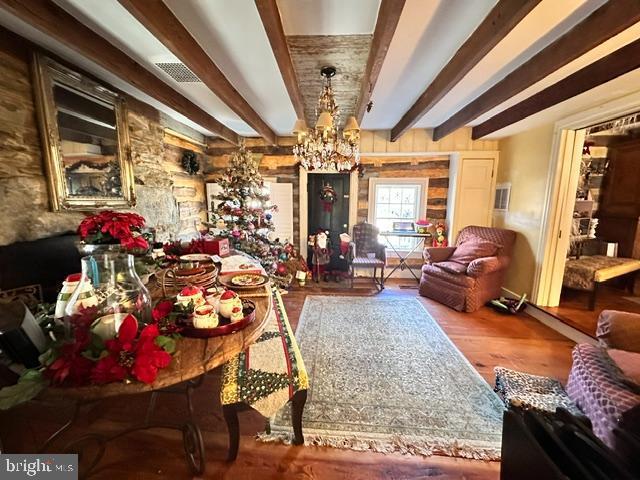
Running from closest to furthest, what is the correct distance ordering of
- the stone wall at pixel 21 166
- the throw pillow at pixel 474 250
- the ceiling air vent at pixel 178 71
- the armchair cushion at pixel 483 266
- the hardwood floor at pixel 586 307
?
1. the stone wall at pixel 21 166
2. the ceiling air vent at pixel 178 71
3. the hardwood floor at pixel 586 307
4. the armchair cushion at pixel 483 266
5. the throw pillow at pixel 474 250

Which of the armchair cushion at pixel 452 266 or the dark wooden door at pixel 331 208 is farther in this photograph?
the dark wooden door at pixel 331 208

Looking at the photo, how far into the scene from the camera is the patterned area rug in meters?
1.58

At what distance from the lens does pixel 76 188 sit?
6.88 feet

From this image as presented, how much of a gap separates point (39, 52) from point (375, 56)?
7.73 feet

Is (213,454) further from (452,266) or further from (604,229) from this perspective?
(604,229)

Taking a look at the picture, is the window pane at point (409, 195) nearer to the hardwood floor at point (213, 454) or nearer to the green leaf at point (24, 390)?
the hardwood floor at point (213, 454)

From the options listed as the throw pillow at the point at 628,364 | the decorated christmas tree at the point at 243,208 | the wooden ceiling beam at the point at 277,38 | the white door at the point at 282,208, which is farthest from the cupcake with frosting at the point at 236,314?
the white door at the point at 282,208

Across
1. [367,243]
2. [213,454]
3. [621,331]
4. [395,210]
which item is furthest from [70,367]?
[395,210]

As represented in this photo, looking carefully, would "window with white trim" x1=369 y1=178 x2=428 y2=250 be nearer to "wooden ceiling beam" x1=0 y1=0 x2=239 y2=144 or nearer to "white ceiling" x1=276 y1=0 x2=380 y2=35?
"white ceiling" x1=276 y1=0 x2=380 y2=35

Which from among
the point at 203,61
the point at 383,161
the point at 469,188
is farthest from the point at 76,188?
the point at 469,188

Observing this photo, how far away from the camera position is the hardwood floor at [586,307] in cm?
276

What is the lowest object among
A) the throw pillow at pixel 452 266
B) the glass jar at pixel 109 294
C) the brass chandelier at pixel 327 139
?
the throw pillow at pixel 452 266

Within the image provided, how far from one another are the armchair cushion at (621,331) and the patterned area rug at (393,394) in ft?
2.74

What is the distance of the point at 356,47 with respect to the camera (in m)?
1.94
